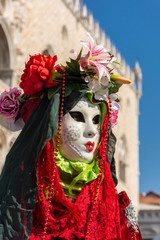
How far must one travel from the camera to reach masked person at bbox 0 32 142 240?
2.00 m

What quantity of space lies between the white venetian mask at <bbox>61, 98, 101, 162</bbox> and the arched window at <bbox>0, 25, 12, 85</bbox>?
6441 mm

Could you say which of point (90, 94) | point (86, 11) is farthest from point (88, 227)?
point (86, 11)

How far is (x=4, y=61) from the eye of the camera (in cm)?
872

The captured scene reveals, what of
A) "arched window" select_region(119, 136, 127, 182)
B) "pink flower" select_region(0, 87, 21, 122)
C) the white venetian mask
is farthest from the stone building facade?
the white venetian mask

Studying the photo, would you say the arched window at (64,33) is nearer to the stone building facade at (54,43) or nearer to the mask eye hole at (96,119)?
the stone building facade at (54,43)

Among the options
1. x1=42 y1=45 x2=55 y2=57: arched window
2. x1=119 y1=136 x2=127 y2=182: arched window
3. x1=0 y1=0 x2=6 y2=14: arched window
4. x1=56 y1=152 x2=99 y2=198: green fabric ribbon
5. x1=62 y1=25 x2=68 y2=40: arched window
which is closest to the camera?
x1=56 y1=152 x2=99 y2=198: green fabric ribbon

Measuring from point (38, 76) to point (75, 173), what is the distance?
0.42m

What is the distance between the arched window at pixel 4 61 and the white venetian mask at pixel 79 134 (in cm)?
644

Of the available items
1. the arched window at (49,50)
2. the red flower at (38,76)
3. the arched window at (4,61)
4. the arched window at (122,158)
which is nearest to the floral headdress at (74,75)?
the red flower at (38,76)

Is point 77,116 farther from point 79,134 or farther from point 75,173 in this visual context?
point 75,173

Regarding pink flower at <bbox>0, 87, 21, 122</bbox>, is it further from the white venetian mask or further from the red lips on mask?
the red lips on mask

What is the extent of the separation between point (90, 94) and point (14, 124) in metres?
0.38

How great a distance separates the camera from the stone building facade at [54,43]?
859 cm

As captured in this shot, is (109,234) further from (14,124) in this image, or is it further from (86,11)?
(86,11)
